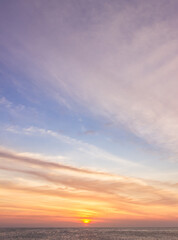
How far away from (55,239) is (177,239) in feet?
98.1

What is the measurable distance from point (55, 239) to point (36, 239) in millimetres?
4753

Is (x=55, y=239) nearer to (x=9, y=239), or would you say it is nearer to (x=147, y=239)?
(x=9, y=239)

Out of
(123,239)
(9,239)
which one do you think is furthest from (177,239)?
(9,239)

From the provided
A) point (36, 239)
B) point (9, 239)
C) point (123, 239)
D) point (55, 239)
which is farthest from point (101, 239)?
point (9, 239)

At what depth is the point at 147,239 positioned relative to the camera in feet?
196

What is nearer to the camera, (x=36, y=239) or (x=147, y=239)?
(x=36, y=239)

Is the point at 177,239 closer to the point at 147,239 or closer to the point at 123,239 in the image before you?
the point at 147,239

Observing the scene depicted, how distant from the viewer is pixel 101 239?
5731 cm

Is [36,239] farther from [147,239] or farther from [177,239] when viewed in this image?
[177,239]

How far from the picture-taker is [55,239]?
2174 inches

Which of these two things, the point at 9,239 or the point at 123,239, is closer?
the point at 9,239

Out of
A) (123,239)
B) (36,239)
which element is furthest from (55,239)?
(123,239)

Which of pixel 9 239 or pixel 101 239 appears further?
pixel 101 239

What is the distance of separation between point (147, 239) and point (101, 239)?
12.2m
